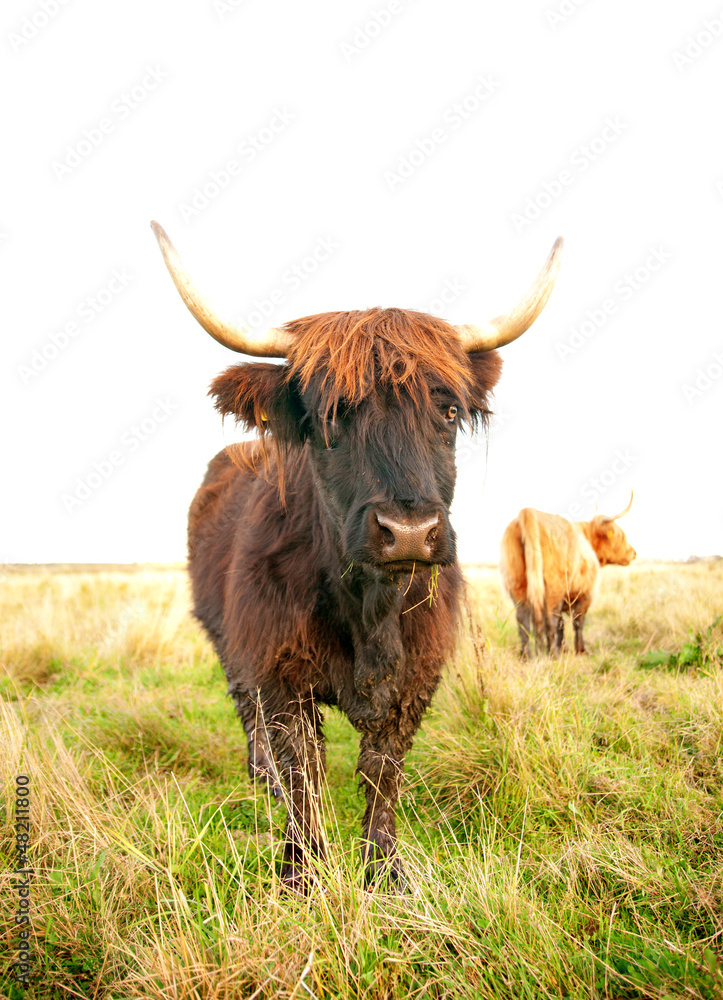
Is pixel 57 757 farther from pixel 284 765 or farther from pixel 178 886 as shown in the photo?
pixel 178 886

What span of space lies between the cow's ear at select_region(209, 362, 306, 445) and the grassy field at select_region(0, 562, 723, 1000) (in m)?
1.63

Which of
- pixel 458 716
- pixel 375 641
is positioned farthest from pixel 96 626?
pixel 375 641

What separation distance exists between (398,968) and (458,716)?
7.14 feet

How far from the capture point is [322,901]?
5.96ft

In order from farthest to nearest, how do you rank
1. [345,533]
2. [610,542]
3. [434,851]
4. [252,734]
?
[610,542] < [252,734] < [345,533] < [434,851]

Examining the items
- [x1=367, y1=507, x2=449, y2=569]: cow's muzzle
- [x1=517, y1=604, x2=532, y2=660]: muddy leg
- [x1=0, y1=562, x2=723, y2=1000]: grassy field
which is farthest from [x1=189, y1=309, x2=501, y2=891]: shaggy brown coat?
[x1=517, y1=604, x2=532, y2=660]: muddy leg

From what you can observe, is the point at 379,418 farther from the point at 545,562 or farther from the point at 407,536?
the point at 545,562

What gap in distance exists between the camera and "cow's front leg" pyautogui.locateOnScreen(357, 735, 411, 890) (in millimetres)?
2883

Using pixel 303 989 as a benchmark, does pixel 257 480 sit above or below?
above

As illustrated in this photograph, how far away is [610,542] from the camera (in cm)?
962

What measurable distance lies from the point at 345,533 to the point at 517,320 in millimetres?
1429

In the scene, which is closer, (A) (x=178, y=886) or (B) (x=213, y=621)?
(A) (x=178, y=886)

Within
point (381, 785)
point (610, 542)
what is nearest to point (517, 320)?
point (381, 785)

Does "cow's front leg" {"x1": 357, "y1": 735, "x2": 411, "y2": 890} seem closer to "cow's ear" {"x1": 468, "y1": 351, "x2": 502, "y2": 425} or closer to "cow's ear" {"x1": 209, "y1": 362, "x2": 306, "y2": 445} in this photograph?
"cow's ear" {"x1": 209, "y1": 362, "x2": 306, "y2": 445}
